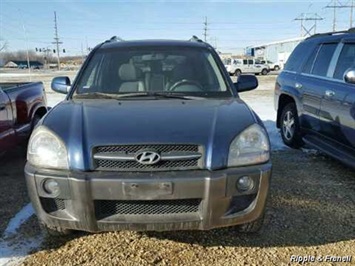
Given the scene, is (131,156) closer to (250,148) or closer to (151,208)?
(151,208)

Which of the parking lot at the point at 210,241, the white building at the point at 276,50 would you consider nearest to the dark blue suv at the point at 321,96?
the parking lot at the point at 210,241

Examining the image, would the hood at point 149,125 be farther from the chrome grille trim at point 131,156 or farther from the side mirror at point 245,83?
the side mirror at point 245,83

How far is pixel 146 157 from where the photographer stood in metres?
2.74

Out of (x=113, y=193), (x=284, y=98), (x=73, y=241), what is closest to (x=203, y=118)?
(x=113, y=193)

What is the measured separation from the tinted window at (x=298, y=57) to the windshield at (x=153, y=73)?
2.58 m

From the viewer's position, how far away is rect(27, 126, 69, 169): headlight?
9.24ft

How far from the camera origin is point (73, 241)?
3324 mm

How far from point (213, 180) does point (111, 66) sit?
2051 millimetres

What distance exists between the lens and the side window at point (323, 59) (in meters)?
5.53

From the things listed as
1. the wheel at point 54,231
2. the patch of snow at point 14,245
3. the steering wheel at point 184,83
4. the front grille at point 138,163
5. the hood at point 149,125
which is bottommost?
the patch of snow at point 14,245

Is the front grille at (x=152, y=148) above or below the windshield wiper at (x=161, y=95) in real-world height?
below

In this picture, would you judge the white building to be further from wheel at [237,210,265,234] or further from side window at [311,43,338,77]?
wheel at [237,210,265,234]

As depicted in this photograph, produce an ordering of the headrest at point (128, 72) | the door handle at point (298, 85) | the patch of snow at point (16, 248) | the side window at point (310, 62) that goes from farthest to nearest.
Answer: the door handle at point (298, 85) → the side window at point (310, 62) → the headrest at point (128, 72) → the patch of snow at point (16, 248)

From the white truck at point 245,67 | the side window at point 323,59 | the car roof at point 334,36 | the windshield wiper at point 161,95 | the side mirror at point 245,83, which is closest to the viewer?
the windshield wiper at point 161,95
